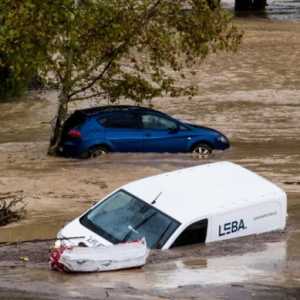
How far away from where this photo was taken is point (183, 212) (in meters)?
12.5

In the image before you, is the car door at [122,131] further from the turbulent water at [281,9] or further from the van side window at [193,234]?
the turbulent water at [281,9]

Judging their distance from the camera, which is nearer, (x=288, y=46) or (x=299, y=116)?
(x=299, y=116)

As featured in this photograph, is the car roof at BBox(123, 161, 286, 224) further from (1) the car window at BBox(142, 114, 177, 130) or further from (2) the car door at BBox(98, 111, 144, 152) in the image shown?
(1) the car window at BBox(142, 114, 177, 130)

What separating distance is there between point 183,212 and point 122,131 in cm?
1195

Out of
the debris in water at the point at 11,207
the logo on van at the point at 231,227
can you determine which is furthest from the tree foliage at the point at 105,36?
the logo on van at the point at 231,227

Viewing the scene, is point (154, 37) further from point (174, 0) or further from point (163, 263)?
point (163, 263)

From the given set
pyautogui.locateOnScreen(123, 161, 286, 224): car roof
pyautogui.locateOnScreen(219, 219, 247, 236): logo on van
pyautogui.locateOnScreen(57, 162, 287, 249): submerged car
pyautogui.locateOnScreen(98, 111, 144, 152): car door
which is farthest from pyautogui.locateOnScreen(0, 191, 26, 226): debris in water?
pyautogui.locateOnScreen(98, 111, 144, 152): car door

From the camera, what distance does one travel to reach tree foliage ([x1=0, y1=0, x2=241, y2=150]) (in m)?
24.0

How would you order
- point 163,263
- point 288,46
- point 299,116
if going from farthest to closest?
point 288,46
point 299,116
point 163,263

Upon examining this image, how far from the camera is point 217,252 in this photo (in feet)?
41.7

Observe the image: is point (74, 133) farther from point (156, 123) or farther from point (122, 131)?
point (156, 123)

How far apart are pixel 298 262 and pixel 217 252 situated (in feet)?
3.33

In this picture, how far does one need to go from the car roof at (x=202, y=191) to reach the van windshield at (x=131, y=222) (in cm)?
11

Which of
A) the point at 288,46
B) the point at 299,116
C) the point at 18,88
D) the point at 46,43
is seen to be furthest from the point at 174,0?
the point at 288,46
